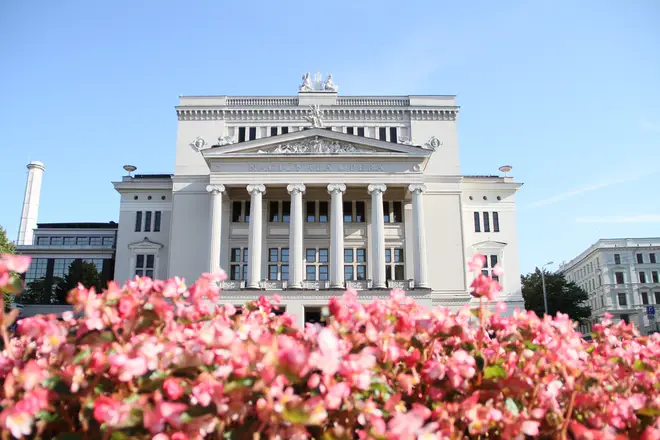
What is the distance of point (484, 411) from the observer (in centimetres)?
343

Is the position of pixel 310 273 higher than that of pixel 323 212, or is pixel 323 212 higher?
pixel 323 212

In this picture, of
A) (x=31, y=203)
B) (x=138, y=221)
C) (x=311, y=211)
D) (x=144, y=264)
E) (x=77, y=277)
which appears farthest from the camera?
(x=31, y=203)

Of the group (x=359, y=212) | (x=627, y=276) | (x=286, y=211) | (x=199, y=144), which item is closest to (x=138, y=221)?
(x=199, y=144)

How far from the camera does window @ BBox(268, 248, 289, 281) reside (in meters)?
47.5

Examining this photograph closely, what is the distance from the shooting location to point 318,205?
4944cm

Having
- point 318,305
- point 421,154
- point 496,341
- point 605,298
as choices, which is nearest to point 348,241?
point 318,305

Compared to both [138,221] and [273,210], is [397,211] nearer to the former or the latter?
[273,210]

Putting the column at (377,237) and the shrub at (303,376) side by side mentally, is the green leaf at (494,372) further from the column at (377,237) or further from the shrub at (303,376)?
the column at (377,237)

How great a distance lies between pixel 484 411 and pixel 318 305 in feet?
133

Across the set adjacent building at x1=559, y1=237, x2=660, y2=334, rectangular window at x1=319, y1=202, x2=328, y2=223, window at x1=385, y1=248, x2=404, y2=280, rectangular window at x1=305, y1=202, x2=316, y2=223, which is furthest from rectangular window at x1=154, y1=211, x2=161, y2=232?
adjacent building at x1=559, y1=237, x2=660, y2=334

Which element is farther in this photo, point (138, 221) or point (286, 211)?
point (138, 221)

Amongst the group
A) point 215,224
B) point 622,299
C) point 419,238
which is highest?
point 215,224

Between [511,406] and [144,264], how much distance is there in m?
51.7

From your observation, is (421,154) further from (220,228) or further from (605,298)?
(605,298)
